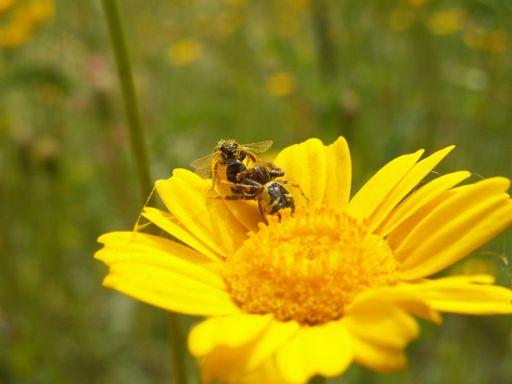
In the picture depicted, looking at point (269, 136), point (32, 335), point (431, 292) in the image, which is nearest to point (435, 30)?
point (269, 136)

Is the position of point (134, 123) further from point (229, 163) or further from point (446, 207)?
point (446, 207)

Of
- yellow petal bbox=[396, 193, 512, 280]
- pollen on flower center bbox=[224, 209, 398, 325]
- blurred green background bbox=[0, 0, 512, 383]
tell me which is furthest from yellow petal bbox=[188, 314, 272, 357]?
blurred green background bbox=[0, 0, 512, 383]

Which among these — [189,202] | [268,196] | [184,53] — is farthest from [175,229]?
[184,53]

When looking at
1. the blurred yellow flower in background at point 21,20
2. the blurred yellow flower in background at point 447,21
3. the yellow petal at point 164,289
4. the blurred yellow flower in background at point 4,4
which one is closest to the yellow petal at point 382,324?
the yellow petal at point 164,289

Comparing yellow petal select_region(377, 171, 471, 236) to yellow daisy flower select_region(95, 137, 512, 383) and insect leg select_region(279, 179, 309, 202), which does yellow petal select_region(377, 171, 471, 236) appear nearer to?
yellow daisy flower select_region(95, 137, 512, 383)

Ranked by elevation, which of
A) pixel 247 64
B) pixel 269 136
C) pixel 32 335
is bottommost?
pixel 32 335

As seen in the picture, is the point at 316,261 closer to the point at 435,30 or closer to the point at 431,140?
the point at 431,140
